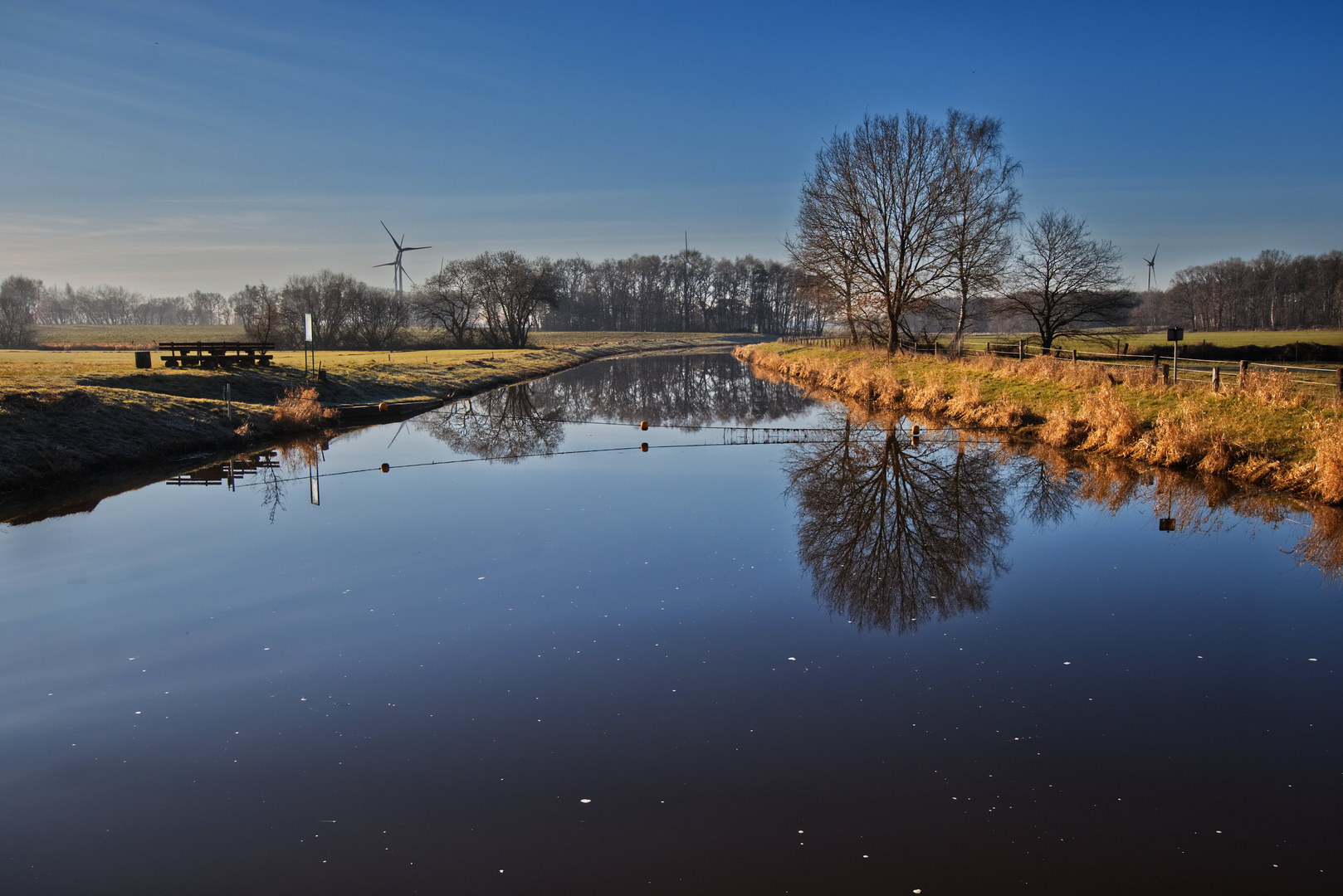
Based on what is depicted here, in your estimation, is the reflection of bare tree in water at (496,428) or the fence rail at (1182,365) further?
the reflection of bare tree in water at (496,428)

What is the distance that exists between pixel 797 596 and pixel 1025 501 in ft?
21.4

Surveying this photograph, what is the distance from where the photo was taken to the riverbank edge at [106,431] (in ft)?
51.1

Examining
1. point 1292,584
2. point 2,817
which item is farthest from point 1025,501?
point 2,817

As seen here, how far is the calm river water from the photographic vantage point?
190 inches

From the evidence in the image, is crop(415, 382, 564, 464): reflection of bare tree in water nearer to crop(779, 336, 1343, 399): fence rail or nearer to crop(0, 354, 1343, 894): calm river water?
crop(0, 354, 1343, 894): calm river water

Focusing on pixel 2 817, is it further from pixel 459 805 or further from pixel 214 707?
pixel 459 805

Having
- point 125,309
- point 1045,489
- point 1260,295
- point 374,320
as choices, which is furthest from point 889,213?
point 125,309

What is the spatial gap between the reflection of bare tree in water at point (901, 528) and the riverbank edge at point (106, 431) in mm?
13807

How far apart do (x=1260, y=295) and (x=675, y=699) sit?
103265 mm

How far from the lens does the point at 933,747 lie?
5.94m

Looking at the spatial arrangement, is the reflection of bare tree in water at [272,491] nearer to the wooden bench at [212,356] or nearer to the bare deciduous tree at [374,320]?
the wooden bench at [212,356]

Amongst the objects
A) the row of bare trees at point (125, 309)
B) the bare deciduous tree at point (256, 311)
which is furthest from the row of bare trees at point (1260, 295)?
the row of bare trees at point (125, 309)

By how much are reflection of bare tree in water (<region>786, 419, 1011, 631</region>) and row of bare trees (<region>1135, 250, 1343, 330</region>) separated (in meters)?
76.7

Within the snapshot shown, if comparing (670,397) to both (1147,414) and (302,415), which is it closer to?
(302,415)
